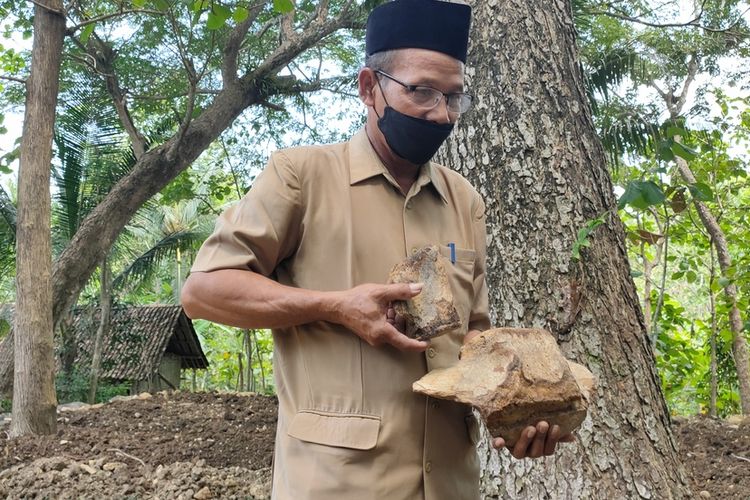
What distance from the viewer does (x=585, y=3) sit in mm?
9539

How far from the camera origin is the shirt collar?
183 centimetres

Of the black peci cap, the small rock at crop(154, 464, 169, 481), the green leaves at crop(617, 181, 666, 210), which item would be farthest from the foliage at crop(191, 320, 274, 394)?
the black peci cap

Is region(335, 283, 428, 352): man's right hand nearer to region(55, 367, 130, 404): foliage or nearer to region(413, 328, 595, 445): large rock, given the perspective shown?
region(413, 328, 595, 445): large rock

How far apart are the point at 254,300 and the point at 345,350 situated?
24cm

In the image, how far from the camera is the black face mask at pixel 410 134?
6.00 feet

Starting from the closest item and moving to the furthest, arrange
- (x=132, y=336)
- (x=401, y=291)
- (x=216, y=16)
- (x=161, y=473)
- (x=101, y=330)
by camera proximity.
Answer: (x=401, y=291)
(x=216, y=16)
(x=161, y=473)
(x=101, y=330)
(x=132, y=336)

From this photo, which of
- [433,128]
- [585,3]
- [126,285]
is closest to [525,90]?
[433,128]

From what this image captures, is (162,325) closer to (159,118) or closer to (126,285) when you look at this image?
(126,285)

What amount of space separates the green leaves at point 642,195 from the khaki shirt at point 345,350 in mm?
1112

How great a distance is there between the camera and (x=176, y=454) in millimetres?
5949

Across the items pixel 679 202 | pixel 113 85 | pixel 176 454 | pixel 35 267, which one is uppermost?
pixel 113 85

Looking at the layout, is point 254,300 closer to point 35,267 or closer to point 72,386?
point 35,267

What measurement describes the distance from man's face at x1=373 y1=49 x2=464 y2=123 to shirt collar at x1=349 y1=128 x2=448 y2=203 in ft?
0.37

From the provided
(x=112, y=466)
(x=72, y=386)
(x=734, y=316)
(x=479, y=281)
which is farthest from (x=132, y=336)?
(x=479, y=281)
